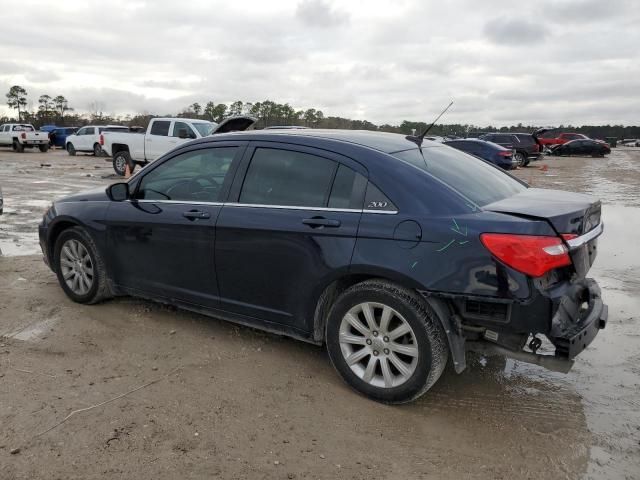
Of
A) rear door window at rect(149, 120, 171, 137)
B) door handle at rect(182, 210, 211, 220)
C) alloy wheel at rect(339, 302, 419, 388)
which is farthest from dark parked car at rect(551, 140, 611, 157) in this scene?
alloy wheel at rect(339, 302, 419, 388)

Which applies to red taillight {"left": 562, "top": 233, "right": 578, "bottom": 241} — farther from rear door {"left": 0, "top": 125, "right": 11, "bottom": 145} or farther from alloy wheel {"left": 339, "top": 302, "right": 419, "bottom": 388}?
rear door {"left": 0, "top": 125, "right": 11, "bottom": 145}

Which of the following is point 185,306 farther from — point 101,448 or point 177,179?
point 101,448

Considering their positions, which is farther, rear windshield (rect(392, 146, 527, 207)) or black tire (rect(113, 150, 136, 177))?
black tire (rect(113, 150, 136, 177))

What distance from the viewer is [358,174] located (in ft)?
11.5

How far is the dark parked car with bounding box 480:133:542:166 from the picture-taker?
1134 inches

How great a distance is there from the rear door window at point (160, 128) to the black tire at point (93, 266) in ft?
42.5

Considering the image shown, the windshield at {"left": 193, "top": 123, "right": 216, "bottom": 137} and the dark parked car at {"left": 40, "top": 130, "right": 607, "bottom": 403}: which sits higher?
the windshield at {"left": 193, "top": 123, "right": 216, "bottom": 137}

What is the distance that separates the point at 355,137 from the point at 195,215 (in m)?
1.31

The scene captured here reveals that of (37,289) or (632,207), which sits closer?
(37,289)

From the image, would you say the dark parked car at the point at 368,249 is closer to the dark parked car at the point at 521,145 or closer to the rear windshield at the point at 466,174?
the rear windshield at the point at 466,174

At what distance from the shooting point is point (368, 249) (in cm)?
332

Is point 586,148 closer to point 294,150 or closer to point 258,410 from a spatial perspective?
point 294,150

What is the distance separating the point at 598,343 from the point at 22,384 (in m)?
4.27

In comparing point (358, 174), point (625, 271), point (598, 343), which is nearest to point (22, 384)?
point (358, 174)
